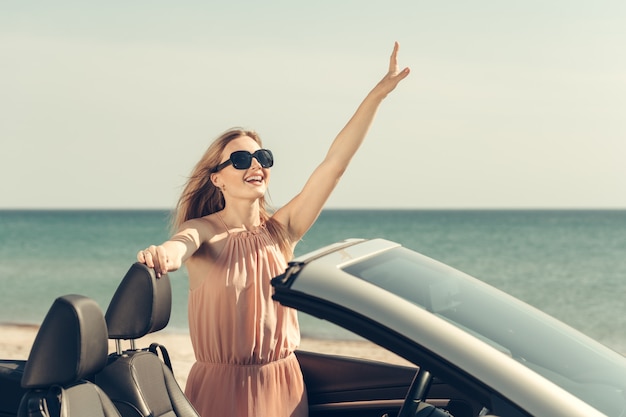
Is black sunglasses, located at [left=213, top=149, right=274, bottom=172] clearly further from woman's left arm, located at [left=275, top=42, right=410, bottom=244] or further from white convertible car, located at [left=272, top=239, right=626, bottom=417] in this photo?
white convertible car, located at [left=272, top=239, right=626, bottom=417]

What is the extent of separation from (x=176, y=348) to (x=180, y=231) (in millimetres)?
10401

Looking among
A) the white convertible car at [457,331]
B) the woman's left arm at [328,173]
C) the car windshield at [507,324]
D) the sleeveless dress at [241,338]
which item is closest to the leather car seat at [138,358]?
the sleeveless dress at [241,338]

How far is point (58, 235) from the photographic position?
7438 cm

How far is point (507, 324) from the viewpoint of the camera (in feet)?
9.23

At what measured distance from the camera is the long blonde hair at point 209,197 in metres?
3.94

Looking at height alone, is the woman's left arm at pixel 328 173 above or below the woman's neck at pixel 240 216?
above

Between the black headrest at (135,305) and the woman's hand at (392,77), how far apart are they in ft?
3.46

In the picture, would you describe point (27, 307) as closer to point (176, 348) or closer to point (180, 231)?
point (176, 348)

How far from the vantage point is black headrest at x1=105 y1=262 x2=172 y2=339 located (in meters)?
3.52

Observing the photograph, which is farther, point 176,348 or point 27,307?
point 27,307

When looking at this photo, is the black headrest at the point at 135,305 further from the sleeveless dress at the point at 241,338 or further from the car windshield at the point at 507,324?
the car windshield at the point at 507,324

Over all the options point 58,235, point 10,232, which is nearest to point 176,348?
point 58,235

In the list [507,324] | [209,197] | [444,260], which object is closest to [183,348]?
[209,197]

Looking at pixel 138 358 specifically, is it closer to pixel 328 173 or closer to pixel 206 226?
pixel 206 226
